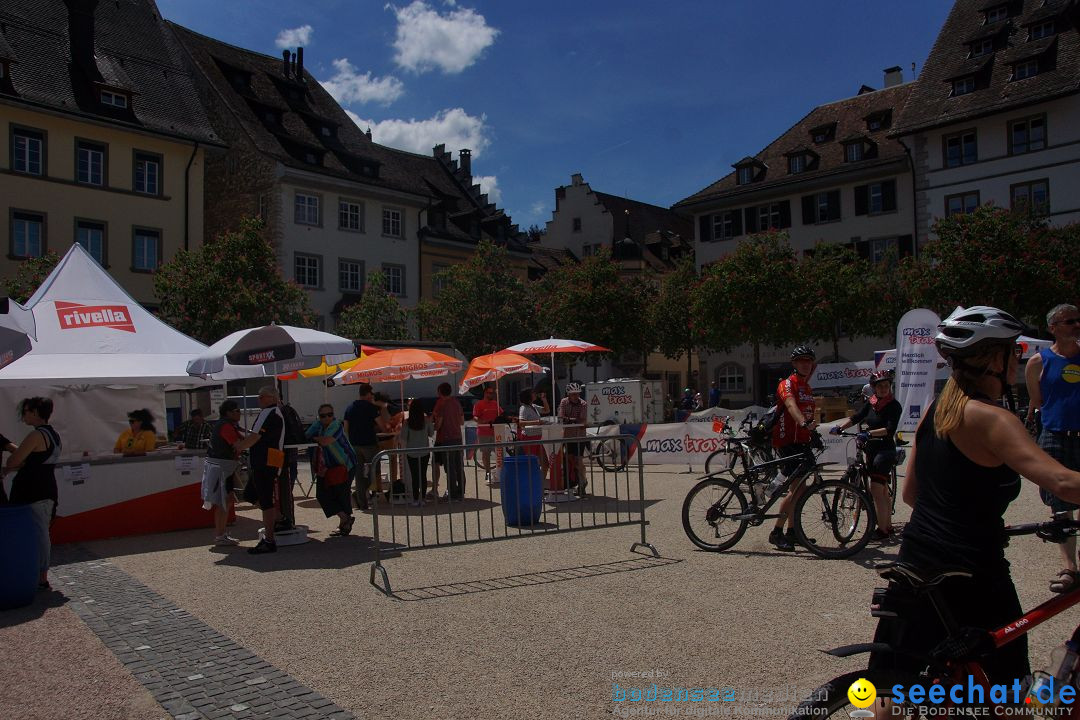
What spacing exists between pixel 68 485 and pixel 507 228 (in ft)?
143

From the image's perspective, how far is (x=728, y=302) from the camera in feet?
122

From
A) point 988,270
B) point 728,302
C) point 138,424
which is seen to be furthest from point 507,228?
point 138,424

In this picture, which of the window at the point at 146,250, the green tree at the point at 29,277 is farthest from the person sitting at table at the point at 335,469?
the window at the point at 146,250

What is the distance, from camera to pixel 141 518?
425 inches

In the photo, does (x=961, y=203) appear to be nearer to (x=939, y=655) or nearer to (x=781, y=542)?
(x=781, y=542)

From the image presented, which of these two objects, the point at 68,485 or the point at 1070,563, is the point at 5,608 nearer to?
the point at 68,485

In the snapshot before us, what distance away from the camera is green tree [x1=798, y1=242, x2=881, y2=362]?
36.2 meters

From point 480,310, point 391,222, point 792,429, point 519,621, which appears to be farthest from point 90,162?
point 519,621

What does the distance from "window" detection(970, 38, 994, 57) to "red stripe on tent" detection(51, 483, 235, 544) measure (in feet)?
131

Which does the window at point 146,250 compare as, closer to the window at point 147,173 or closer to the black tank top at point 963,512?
the window at point 147,173

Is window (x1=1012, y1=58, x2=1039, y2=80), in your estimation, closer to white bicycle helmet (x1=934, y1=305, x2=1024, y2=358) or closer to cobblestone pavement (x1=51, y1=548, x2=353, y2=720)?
white bicycle helmet (x1=934, y1=305, x2=1024, y2=358)

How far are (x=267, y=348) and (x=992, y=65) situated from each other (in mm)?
38467

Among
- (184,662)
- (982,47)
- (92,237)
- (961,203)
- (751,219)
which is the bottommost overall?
(184,662)

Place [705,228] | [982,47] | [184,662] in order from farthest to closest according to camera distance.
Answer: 1. [705,228]
2. [982,47]
3. [184,662]
